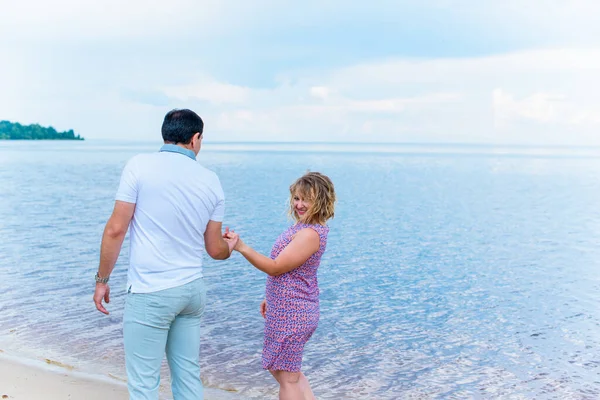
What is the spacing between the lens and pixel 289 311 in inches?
145

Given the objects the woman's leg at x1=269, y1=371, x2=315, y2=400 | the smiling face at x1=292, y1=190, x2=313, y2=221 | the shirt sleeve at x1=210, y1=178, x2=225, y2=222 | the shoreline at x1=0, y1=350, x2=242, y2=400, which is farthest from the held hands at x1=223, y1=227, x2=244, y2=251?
the shoreline at x1=0, y1=350, x2=242, y2=400

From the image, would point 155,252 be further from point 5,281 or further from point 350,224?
point 350,224

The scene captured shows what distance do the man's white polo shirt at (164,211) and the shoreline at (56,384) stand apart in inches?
74.3

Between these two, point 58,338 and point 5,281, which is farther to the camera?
point 5,281

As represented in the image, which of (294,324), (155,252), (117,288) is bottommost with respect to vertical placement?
(117,288)

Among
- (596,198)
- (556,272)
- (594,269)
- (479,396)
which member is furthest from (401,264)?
(596,198)

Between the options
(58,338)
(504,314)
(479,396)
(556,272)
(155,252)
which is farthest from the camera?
(556,272)

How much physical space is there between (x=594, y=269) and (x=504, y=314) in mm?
4600

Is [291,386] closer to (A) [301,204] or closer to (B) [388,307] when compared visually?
(A) [301,204]

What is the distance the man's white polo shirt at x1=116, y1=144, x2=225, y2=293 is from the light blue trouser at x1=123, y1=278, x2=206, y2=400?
0.23 feet

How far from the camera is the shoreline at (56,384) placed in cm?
470

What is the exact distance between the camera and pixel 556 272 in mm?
12234

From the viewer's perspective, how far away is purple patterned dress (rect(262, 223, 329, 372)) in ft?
12.1

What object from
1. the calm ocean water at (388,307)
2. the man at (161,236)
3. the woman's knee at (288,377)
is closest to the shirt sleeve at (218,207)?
the man at (161,236)
